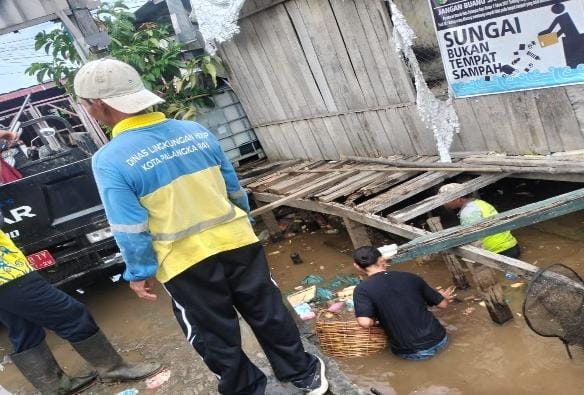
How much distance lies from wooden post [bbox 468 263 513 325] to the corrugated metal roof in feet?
20.4

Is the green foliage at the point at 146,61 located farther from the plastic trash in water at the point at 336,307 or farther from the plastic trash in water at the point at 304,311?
the plastic trash in water at the point at 336,307

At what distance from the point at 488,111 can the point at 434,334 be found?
2459 mm

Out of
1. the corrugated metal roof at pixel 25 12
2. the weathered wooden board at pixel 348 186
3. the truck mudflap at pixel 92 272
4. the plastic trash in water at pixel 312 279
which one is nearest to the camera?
the truck mudflap at pixel 92 272

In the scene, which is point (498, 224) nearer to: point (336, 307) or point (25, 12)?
point (336, 307)

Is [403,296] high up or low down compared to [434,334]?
up

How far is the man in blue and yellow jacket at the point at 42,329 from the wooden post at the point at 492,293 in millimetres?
2631

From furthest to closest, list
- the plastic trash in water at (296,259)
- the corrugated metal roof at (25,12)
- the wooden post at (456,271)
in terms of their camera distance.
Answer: the corrugated metal roof at (25,12)
the plastic trash in water at (296,259)
the wooden post at (456,271)

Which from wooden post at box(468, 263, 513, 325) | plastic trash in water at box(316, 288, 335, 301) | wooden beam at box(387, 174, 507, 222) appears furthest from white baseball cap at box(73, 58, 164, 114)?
plastic trash in water at box(316, 288, 335, 301)

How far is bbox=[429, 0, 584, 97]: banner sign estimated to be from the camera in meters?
3.83

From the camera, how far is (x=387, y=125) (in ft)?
20.1

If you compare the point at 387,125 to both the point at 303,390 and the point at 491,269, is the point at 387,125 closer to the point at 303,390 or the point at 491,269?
the point at 491,269

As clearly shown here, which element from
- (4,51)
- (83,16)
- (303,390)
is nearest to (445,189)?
(303,390)

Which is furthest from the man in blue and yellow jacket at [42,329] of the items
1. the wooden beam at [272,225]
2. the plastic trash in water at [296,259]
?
the wooden beam at [272,225]

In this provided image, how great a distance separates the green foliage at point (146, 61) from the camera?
826cm
